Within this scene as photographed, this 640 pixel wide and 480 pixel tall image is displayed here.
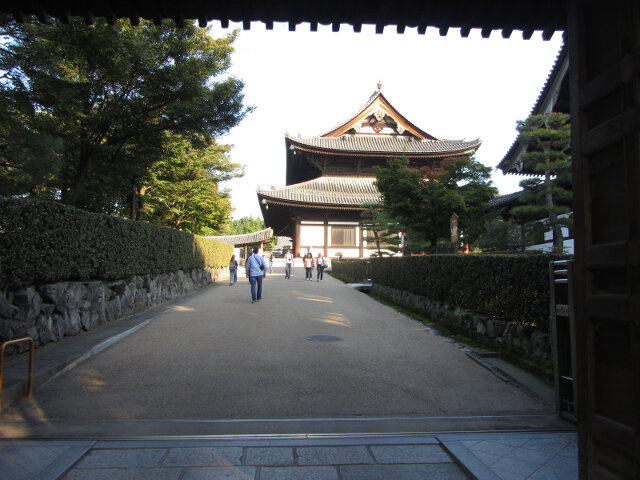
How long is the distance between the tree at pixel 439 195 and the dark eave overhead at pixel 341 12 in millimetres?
9160

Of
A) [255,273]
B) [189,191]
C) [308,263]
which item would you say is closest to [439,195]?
[255,273]

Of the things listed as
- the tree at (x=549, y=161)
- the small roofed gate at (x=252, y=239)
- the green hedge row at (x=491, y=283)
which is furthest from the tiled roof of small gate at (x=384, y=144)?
the green hedge row at (x=491, y=283)

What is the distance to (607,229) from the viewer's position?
228cm

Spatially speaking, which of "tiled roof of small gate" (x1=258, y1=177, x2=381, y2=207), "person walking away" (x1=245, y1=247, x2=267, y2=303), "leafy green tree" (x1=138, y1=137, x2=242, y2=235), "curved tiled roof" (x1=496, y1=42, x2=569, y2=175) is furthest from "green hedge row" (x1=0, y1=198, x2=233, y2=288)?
"tiled roof of small gate" (x1=258, y1=177, x2=381, y2=207)

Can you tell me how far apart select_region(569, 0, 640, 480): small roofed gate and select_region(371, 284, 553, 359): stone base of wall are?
131 inches

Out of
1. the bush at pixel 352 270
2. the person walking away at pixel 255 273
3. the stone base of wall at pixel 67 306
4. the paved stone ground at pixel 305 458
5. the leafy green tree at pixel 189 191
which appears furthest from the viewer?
the leafy green tree at pixel 189 191

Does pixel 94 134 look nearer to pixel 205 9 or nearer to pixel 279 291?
pixel 279 291

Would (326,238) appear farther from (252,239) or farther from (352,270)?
(252,239)

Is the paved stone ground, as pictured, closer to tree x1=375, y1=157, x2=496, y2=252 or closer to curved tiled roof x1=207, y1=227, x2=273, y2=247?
tree x1=375, y1=157, x2=496, y2=252

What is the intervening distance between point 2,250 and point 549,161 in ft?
42.9

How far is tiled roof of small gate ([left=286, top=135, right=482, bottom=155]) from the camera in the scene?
97.3 feet

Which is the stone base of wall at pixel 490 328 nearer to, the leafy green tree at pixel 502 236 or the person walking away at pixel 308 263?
the leafy green tree at pixel 502 236

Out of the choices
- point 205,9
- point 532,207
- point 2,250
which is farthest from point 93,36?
point 532,207

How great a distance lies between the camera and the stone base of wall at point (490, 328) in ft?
18.2
